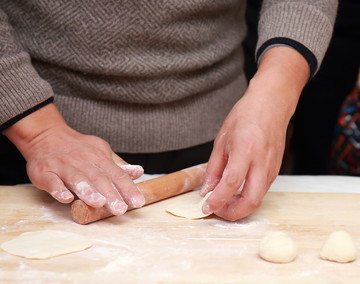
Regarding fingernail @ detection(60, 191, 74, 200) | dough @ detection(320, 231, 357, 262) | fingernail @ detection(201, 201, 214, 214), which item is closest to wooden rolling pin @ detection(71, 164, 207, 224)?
fingernail @ detection(60, 191, 74, 200)

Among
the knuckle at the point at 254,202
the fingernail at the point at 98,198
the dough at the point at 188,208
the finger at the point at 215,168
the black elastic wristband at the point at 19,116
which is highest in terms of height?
the black elastic wristband at the point at 19,116

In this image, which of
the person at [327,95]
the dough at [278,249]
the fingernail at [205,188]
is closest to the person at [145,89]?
the fingernail at [205,188]

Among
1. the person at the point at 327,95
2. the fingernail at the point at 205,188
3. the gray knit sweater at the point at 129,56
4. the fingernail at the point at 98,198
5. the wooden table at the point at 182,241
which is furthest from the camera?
the person at the point at 327,95

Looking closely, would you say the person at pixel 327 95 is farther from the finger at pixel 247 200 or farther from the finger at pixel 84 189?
the finger at pixel 84 189

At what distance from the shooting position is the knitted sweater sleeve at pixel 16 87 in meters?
1.28

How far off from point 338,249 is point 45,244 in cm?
50

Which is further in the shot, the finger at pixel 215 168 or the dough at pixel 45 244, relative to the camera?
the finger at pixel 215 168

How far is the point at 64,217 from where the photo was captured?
1195mm

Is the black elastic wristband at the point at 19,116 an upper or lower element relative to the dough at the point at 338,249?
upper

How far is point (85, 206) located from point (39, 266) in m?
0.19

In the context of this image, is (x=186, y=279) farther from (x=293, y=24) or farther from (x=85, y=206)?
(x=293, y=24)

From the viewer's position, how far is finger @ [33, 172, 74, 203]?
1.16 m

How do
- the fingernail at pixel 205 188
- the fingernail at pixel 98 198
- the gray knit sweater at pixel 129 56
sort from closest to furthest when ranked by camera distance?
the fingernail at pixel 98 198, the fingernail at pixel 205 188, the gray knit sweater at pixel 129 56

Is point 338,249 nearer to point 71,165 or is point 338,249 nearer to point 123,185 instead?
point 123,185
